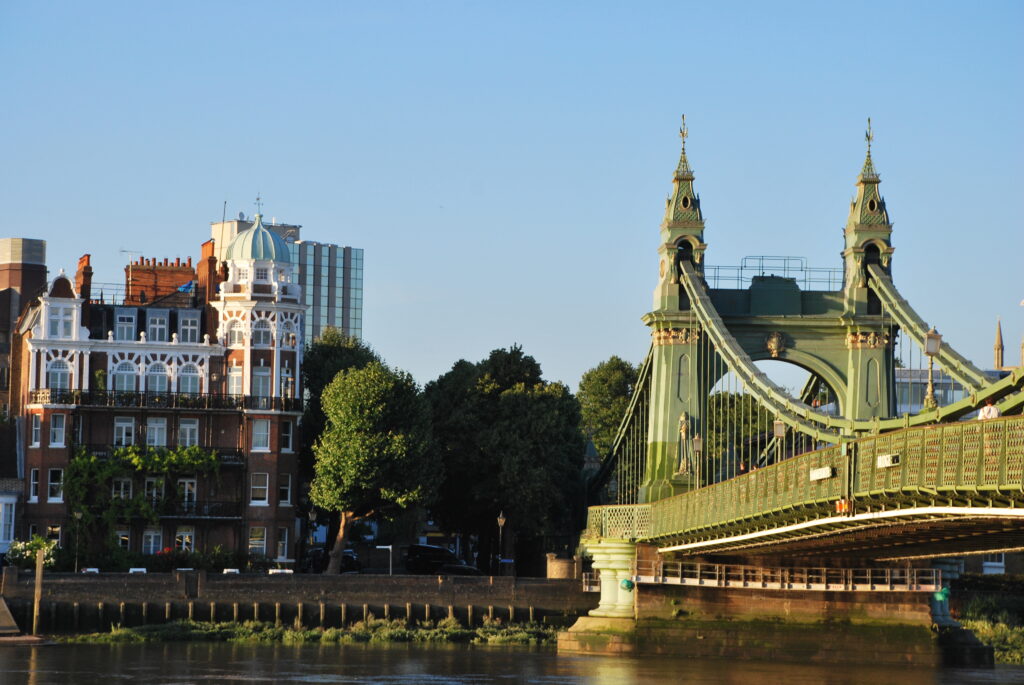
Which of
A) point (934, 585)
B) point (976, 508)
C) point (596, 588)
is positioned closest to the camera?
point (976, 508)

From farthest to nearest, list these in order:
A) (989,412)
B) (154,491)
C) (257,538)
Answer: (257,538) < (154,491) < (989,412)

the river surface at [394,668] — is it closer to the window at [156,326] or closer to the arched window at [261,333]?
the arched window at [261,333]

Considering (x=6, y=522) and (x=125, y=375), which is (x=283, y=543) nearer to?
(x=125, y=375)

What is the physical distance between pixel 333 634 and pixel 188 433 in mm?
22465

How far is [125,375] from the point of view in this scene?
10431 cm

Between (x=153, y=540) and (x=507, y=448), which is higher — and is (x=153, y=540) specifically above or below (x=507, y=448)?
below

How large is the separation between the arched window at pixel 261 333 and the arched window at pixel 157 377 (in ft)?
17.3

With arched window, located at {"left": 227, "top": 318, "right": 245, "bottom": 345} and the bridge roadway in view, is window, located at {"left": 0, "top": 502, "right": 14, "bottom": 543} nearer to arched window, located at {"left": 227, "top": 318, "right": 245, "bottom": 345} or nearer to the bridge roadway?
arched window, located at {"left": 227, "top": 318, "right": 245, "bottom": 345}

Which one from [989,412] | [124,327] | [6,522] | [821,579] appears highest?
[124,327]

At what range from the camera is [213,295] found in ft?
350

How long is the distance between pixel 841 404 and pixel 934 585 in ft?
30.2

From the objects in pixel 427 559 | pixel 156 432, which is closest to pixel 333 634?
pixel 156 432

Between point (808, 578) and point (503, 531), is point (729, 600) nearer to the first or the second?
point (808, 578)

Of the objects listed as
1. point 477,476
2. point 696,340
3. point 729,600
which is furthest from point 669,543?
point 477,476
